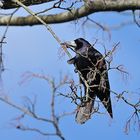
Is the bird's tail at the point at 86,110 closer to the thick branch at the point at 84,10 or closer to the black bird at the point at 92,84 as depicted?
the black bird at the point at 92,84

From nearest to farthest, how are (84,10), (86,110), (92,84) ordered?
(86,110)
(92,84)
(84,10)

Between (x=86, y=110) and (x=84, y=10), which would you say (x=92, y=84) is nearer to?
(x=86, y=110)

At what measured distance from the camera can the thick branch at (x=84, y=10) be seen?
11.3 feet

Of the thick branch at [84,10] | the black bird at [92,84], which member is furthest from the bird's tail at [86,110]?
the thick branch at [84,10]

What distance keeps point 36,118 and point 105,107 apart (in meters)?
0.47

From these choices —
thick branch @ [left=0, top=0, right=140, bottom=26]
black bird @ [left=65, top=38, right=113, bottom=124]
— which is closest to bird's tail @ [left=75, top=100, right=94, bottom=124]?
black bird @ [left=65, top=38, right=113, bottom=124]

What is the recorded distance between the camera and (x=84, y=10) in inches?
142

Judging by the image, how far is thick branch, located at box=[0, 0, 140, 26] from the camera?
3443 mm

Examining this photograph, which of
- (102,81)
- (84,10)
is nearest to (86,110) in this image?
(102,81)

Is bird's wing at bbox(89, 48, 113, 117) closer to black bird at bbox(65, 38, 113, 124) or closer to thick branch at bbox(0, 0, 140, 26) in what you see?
black bird at bbox(65, 38, 113, 124)

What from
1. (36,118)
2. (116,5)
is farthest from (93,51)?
(36,118)

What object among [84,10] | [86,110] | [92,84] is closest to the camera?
[86,110]

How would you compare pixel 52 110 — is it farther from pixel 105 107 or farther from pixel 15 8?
pixel 15 8

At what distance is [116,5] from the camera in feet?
11.4
